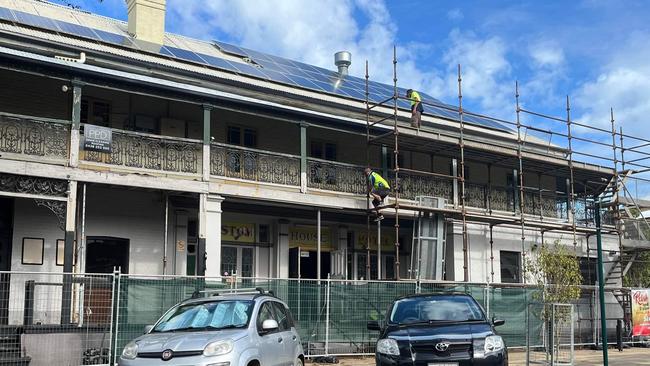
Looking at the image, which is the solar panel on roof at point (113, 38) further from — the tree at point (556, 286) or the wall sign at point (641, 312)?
the wall sign at point (641, 312)

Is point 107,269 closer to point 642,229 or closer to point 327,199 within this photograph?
point 327,199

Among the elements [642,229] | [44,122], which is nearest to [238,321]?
[44,122]

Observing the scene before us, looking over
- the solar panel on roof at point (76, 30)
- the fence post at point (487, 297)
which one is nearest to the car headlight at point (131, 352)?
the fence post at point (487, 297)

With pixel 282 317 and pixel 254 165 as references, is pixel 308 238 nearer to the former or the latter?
pixel 254 165

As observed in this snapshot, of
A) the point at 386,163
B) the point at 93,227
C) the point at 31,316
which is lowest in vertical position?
the point at 31,316

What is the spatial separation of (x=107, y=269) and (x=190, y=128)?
456 cm

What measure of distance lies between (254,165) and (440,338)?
10381 millimetres

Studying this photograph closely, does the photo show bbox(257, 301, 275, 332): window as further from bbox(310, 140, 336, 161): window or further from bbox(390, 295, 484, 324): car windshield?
bbox(310, 140, 336, 161): window

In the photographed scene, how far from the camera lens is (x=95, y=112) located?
1862cm

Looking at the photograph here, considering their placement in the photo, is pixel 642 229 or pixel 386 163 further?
pixel 642 229

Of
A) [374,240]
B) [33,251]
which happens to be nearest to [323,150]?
[374,240]

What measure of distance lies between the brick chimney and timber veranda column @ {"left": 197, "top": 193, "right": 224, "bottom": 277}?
255 inches

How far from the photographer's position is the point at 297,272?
72.6 feet

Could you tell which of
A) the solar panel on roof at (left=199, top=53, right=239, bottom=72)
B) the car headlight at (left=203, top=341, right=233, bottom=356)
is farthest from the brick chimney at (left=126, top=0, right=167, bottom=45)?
the car headlight at (left=203, top=341, right=233, bottom=356)
